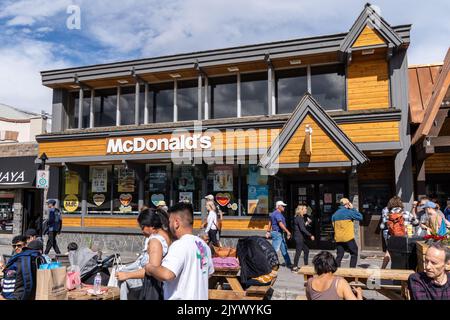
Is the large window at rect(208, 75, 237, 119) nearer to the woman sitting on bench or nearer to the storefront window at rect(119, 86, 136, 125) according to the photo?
the storefront window at rect(119, 86, 136, 125)

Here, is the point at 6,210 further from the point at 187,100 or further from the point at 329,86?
the point at 329,86

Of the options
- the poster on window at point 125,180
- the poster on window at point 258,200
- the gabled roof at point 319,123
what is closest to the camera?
the gabled roof at point 319,123

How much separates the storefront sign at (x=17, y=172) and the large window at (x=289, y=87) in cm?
1098

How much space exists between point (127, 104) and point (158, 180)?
362cm

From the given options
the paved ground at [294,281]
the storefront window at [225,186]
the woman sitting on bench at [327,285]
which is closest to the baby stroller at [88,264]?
the woman sitting on bench at [327,285]

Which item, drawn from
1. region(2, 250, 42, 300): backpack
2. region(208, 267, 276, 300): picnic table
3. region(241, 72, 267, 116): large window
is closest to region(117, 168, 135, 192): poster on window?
region(241, 72, 267, 116): large window

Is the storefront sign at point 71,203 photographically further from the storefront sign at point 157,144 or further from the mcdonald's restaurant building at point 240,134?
the storefront sign at point 157,144

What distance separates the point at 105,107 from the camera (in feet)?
54.9

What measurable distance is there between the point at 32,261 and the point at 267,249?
3.73 meters

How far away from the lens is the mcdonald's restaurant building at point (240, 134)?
12273 mm

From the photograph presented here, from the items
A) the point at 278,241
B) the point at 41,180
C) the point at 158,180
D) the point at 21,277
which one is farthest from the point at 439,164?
the point at 41,180

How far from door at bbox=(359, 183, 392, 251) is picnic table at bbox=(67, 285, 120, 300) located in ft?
32.8

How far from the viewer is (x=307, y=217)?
1366cm

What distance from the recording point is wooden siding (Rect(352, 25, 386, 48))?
41.6 feet
